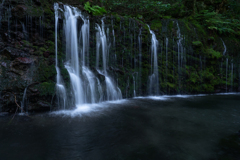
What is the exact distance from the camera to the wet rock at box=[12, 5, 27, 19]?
18.4 ft

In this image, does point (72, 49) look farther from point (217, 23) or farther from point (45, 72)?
point (217, 23)

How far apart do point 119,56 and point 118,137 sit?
6440mm

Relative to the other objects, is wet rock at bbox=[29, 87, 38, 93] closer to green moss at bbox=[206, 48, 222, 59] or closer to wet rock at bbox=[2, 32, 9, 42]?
wet rock at bbox=[2, 32, 9, 42]

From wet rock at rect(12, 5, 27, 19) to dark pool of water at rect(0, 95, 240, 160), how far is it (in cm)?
404

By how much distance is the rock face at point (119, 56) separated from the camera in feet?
17.4

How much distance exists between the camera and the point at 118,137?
354 centimetres

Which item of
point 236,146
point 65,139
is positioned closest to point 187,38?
point 236,146

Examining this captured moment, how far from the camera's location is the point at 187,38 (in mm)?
11258

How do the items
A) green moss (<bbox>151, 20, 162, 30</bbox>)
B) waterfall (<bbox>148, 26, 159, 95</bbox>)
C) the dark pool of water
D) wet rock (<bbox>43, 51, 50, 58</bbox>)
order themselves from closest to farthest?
1. the dark pool of water
2. wet rock (<bbox>43, 51, 50, 58</bbox>)
3. waterfall (<bbox>148, 26, 159, 95</bbox>)
4. green moss (<bbox>151, 20, 162, 30</bbox>)

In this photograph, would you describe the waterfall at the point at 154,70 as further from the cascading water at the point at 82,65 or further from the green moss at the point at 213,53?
the green moss at the point at 213,53

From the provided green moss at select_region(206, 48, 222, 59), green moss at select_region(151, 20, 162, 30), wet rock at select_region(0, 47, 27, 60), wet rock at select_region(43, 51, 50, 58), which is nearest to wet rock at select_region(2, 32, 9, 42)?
wet rock at select_region(0, 47, 27, 60)

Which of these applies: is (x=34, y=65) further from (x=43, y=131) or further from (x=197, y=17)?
(x=197, y=17)

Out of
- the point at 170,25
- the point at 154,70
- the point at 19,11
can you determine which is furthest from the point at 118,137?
the point at 170,25

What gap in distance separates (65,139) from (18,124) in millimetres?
1857
